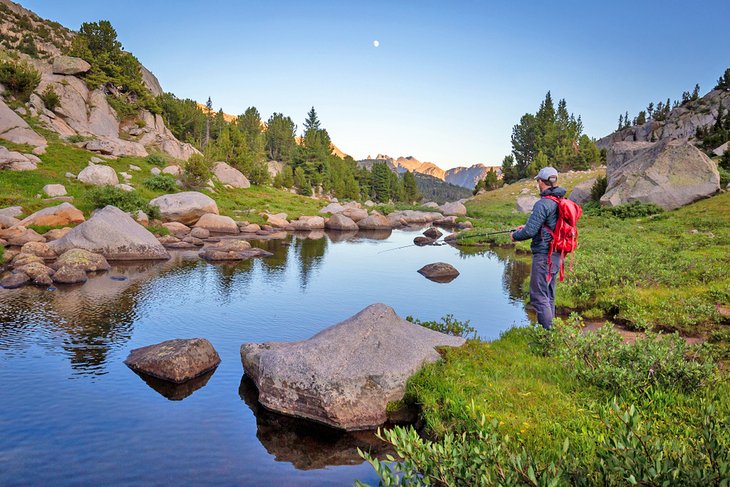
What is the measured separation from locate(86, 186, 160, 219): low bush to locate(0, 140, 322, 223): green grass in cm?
47

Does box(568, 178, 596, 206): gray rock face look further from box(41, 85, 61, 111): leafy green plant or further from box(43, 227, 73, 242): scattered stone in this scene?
box(41, 85, 61, 111): leafy green plant

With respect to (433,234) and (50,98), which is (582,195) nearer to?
(433,234)

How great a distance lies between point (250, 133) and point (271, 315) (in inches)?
4559

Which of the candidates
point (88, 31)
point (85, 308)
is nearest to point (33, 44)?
point (88, 31)

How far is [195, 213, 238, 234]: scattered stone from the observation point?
1551 inches

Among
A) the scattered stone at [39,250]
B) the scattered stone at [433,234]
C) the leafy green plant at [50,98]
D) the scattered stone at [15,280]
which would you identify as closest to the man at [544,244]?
the scattered stone at [15,280]

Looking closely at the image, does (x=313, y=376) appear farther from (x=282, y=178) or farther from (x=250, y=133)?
(x=250, y=133)

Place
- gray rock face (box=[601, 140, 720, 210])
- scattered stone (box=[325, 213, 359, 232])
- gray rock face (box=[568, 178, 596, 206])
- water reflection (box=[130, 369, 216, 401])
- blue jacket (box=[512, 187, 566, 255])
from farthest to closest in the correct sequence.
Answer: scattered stone (box=[325, 213, 359, 232]) < gray rock face (box=[568, 178, 596, 206]) < gray rock face (box=[601, 140, 720, 210]) < blue jacket (box=[512, 187, 566, 255]) < water reflection (box=[130, 369, 216, 401])

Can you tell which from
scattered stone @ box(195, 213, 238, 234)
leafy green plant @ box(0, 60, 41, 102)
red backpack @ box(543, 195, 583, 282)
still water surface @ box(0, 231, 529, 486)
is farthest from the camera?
leafy green plant @ box(0, 60, 41, 102)

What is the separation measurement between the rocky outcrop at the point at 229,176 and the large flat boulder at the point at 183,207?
20.7 metres

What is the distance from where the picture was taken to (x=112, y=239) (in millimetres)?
26016

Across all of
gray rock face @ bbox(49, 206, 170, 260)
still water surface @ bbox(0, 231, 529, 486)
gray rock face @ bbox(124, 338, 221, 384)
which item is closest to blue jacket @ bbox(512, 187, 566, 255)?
still water surface @ bbox(0, 231, 529, 486)

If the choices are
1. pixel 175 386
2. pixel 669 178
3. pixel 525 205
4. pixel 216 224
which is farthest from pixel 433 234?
pixel 175 386

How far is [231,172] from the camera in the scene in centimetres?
6400
